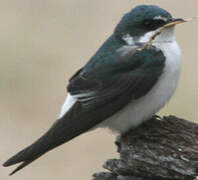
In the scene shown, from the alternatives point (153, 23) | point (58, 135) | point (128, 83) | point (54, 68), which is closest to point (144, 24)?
point (153, 23)

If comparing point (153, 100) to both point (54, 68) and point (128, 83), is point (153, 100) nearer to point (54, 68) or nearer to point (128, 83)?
point (128, 83)

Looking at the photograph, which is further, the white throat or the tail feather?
the white throat

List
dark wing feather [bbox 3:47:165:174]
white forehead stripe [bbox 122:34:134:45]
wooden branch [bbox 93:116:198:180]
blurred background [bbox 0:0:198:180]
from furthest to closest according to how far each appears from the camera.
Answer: blurred background [bbox 0:0:198:180], white forehead stripe [bbox 122:34:134:45], dark wing feather [bbox 3:47:165:174], wooden branch [bbox 93:116:198:180]

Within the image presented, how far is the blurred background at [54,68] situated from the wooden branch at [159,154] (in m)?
3.32

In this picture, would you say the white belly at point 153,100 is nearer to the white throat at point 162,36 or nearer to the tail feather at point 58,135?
the white throat at point 162,36

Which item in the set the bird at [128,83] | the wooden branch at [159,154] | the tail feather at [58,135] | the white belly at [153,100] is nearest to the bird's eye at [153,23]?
the bird at [128,83]

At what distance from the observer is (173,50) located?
23.5 feet

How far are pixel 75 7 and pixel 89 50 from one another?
5.15ft

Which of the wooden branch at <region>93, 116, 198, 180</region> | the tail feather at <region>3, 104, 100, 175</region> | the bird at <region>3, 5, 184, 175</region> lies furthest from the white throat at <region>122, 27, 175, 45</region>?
the tail feather at <region>3, 104, 100, 175</region>

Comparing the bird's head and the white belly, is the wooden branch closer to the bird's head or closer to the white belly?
the white belly

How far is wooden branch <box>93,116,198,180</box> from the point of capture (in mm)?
6344

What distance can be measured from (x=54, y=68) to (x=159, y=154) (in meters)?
5.81

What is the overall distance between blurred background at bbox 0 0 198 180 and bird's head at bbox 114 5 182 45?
10.5ft

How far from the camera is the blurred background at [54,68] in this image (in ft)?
34.4
